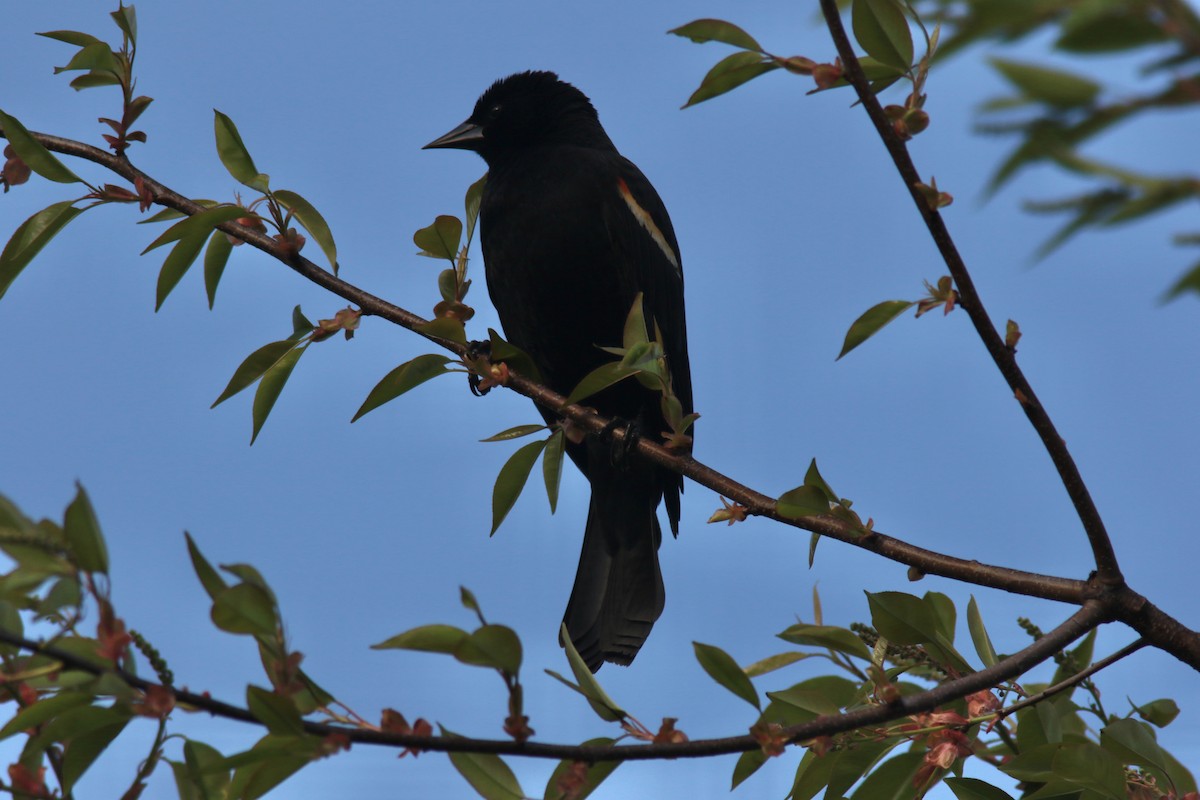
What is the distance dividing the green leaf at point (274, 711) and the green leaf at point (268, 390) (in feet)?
3.84

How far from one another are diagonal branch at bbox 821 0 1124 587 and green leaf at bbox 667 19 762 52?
152 millimetres

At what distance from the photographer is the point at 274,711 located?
136 cm

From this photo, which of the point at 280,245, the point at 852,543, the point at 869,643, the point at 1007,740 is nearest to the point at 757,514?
the point at 852,543

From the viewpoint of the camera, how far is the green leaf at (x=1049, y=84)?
2.40 ft

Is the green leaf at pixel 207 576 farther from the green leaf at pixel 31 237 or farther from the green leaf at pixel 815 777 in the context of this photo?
the green leaf at pixel 31 237

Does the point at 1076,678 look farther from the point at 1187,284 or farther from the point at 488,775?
the point at 1187,284

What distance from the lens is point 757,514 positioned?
231cm

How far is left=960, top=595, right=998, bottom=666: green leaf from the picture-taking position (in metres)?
2.20

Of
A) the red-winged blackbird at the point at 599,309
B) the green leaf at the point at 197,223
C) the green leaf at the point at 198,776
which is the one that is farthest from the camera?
the red-winged blackbird at the point at 599,309

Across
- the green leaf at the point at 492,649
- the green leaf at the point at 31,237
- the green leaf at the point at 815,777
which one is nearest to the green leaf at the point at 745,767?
the green leaf at the point at 815,777

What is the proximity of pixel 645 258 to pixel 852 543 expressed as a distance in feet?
6.14

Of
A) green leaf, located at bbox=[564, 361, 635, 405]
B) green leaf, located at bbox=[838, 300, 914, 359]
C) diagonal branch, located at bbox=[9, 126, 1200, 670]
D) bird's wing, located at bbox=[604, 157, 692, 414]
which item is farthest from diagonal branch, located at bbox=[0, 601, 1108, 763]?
bird's wing, located at bbox=[604, 157, 692, 414]

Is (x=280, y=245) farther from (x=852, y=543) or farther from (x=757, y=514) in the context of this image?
(x=852, y=543)

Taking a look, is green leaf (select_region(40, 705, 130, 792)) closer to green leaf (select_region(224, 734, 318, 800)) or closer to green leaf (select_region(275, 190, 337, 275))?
green leaf (select_region(224, 734, 318, 800))
